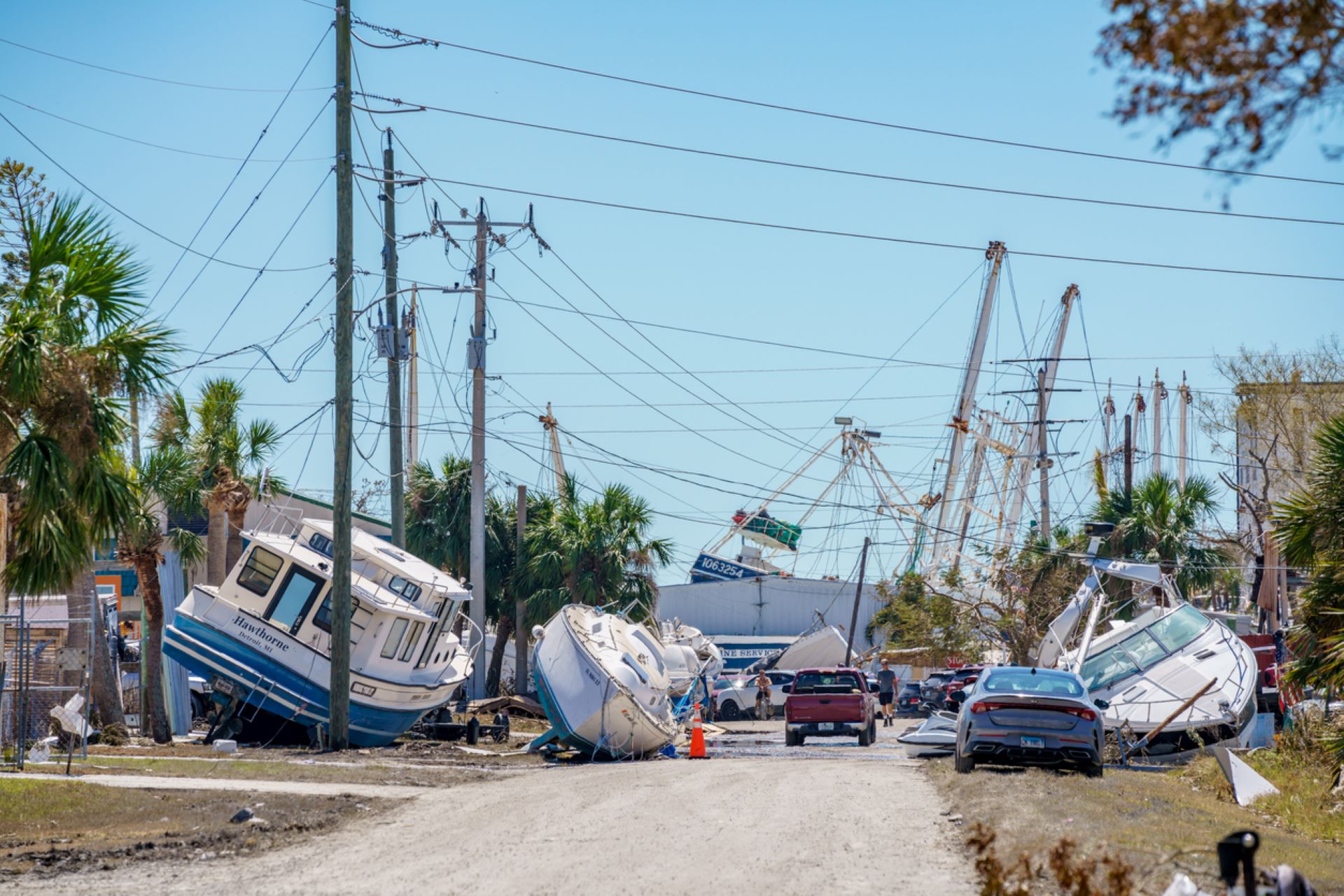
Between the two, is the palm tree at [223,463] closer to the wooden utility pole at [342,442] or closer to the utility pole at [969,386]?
the wooden utility pole at [342,442]

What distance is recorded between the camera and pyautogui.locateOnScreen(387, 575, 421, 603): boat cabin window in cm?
2884

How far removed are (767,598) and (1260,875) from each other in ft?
A: 212

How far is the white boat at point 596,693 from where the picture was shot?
86.2 ft

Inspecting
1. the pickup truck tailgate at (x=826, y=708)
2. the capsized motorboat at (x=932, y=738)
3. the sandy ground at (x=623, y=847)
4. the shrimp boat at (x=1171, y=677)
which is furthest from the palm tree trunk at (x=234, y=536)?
the shrimp boat at (x=1171, y=677)

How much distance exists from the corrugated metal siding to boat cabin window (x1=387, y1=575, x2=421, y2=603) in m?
42.1

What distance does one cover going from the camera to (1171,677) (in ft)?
86.3

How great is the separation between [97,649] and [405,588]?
600 cm

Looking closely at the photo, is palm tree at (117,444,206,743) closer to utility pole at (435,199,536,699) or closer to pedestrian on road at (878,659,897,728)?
utility pole at (435,199,536,699)

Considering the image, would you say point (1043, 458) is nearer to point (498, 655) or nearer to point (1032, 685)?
point (498, 655)

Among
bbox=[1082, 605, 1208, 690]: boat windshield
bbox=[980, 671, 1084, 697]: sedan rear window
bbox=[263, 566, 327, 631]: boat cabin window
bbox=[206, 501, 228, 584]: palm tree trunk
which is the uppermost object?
bbox=[206, 501, 228, 584]: palm tree trunk

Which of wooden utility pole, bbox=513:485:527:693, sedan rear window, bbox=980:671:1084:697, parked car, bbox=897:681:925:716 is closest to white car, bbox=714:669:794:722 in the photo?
parked car, bbox=897:681:925:716

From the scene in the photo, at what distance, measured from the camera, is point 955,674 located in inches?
1893

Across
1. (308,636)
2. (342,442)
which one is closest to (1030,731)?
(342,442)

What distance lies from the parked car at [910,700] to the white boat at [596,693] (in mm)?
24384
